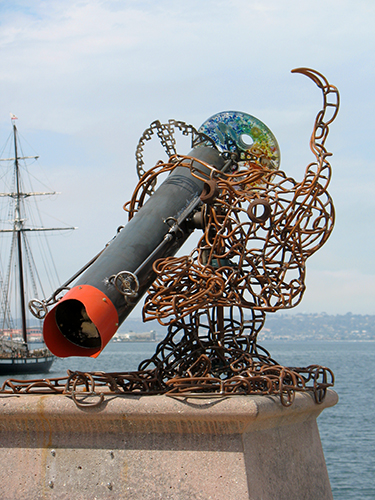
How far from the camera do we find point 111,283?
5.50 meters

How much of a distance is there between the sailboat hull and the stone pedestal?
52184mm

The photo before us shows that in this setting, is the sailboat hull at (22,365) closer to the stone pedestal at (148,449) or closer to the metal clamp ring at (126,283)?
the stone pedestal at (148,449)

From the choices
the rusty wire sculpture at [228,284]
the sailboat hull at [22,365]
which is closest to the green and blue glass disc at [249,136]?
the rusty wire sculpture at [228,284]

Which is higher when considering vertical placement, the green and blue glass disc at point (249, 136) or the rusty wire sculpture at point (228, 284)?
the green and blue glass disc at point (249, 136)

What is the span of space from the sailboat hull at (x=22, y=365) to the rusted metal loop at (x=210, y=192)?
172 feet

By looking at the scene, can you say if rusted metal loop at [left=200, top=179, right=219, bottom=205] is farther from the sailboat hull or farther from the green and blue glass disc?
the sailboat hull

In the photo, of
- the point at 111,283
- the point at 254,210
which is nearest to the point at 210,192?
the point at 254,210

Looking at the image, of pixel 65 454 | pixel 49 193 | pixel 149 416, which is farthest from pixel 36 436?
pixel 49 193

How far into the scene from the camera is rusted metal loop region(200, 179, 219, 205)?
581 centimetres

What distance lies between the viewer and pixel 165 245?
19.4ft

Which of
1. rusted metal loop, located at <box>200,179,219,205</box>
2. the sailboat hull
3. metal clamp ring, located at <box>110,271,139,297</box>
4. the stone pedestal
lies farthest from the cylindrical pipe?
the sailboat hull

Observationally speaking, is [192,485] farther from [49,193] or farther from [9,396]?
[49,193]

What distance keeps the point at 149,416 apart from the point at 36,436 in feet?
3.33

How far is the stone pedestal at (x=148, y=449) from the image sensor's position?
4832mm
